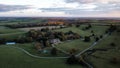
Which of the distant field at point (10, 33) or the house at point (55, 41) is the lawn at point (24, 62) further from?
the distant field at point (10, 33)

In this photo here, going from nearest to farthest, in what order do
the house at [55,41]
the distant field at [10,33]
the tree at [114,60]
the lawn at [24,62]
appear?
the lawn at [24,62] < the tree at [114,60] < the house at [55,41] < the distant field at [10,33]

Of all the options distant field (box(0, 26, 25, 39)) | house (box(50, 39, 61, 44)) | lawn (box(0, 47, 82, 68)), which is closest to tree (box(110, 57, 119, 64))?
lawn (box(0, 47, 82, 68))

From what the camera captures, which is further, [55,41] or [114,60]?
[55,41]

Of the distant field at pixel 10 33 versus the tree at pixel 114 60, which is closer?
the tree at pixel 114 60

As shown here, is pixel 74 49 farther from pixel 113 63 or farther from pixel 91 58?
pixel 113 63

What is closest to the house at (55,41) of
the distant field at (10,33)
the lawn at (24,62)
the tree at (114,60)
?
the lawn at (24,62)

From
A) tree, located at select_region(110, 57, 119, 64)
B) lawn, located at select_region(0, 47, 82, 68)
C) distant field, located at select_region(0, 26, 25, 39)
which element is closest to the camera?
lawn, located at select_region(0, 47, 82, 68)

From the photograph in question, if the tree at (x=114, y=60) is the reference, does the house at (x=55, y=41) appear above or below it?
above

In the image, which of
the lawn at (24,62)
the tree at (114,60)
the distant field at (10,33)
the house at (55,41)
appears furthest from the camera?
the distant field at (10,33)

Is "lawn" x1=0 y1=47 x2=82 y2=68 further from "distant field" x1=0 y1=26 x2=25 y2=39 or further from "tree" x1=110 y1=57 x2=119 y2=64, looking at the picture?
"distant field" x1=0 y1=26 x2=25 y2=39

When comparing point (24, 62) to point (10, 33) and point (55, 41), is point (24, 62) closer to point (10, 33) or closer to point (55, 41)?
point (55, 41)

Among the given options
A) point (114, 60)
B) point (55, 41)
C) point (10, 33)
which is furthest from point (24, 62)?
point (10, 33)
